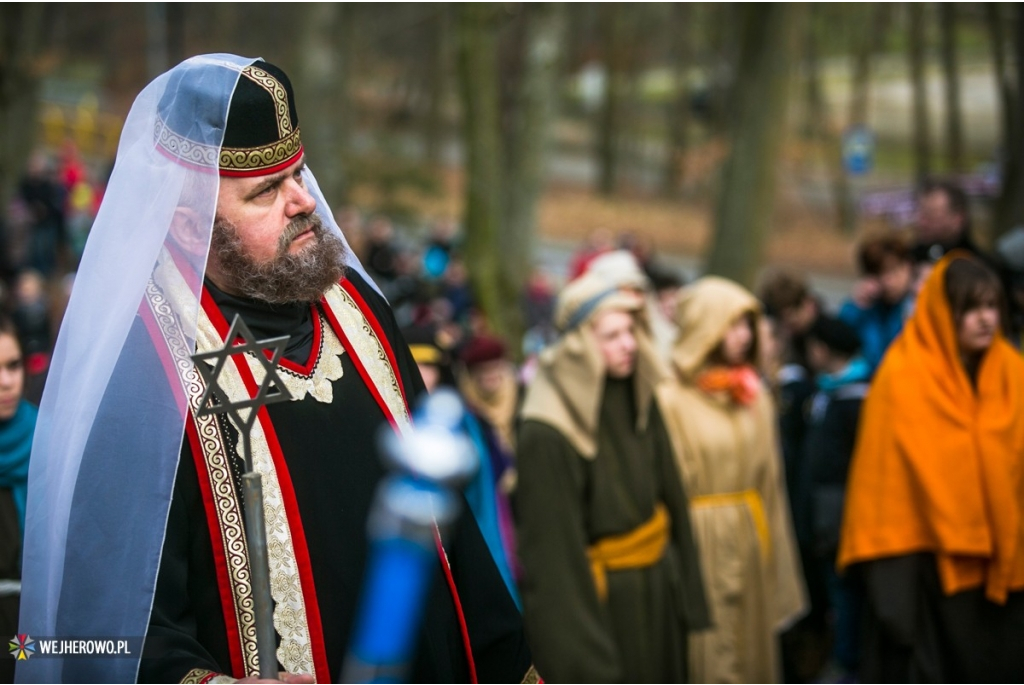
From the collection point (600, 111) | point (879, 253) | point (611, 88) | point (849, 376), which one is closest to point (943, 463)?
point (849, 376)

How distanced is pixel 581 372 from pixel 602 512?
1.88 feet

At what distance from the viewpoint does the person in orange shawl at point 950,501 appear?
481cm

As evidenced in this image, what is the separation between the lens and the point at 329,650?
263 centimetres

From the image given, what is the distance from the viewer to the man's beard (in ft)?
8.86

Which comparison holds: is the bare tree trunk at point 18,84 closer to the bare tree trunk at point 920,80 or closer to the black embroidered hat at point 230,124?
the bare tree trunk at point 920,80

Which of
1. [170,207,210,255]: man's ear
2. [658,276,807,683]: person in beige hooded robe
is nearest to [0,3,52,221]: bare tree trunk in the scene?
[658,276,807,683]: person in beige hooded robe

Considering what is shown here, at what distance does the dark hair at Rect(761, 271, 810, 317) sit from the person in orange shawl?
328 centimetres

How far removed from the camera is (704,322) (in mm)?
A: 5797

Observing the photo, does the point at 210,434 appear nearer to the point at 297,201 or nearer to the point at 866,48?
the point at 297,201

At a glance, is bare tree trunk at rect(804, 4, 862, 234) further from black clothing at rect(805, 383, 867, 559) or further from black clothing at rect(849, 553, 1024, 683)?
black clothing at rect(849, 553, 1024, 683)

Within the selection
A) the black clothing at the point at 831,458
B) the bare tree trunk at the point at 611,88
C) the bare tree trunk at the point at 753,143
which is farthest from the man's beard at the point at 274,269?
the bare tree trunk at the point at 611,88

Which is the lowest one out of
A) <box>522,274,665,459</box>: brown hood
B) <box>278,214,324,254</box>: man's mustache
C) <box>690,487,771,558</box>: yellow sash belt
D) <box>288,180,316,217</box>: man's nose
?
<box>690,487,771,558</box>: yellow sash belt

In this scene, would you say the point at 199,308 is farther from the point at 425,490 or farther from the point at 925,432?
the point at 925,432

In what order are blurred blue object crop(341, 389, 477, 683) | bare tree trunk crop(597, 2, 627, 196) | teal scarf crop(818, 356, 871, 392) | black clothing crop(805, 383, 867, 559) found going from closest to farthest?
blurred blue object crop(341, 389, 477, 683) → black clothing crop(805, 383, 867, 559) → teal scarf crop(818, 356, 871, 392) → bare tree trunk crop(597, 2, 627, 196)
